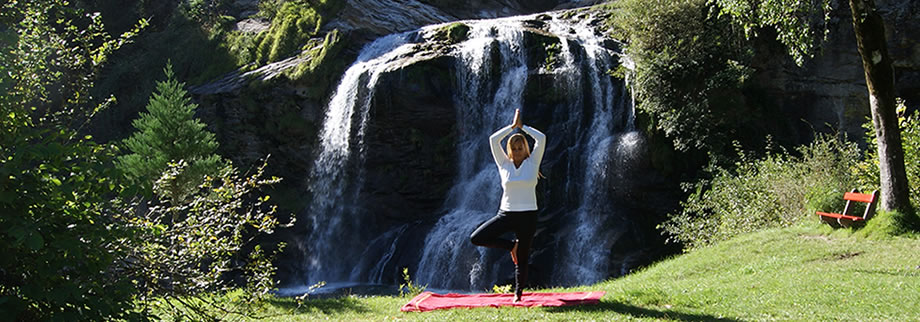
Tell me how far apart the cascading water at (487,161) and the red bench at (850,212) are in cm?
→ 664

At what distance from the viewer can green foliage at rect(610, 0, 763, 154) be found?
18328 millimetres

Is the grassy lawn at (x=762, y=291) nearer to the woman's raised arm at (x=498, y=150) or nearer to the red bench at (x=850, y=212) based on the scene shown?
the red bench at (x=850, y=212)

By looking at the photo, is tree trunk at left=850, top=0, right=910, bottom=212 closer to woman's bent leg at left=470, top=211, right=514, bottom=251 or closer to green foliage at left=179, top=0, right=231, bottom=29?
woman's bent leg at left=470, top=211, right=514, bottom=251

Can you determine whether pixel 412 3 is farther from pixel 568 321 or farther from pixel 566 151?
pixel 568 321

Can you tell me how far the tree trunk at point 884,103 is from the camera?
1077 centimetres

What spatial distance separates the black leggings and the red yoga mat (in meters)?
0.39

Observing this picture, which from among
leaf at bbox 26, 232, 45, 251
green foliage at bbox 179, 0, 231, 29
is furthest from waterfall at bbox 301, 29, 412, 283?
leaf at bbox 26, 232, 45, 251

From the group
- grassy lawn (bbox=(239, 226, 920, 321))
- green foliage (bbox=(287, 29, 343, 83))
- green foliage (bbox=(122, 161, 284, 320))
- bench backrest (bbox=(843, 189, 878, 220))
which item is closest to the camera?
green foliage (bbox=(122, 161, 284, 320))

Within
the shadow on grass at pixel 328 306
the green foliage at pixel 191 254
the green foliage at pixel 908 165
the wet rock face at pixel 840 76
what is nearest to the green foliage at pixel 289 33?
the wet rock face at pixel 840 76

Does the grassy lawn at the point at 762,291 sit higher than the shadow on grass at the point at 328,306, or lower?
higher

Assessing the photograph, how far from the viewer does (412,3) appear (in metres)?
31.8

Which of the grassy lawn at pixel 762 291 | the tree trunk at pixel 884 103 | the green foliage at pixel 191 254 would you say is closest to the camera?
the green foliage at pixel 191 254

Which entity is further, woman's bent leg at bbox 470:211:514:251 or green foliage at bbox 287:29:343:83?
green foliage at bbox 287:29:343:83

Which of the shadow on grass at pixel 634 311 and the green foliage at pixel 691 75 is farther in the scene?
the green foliage at pixel 691 75
